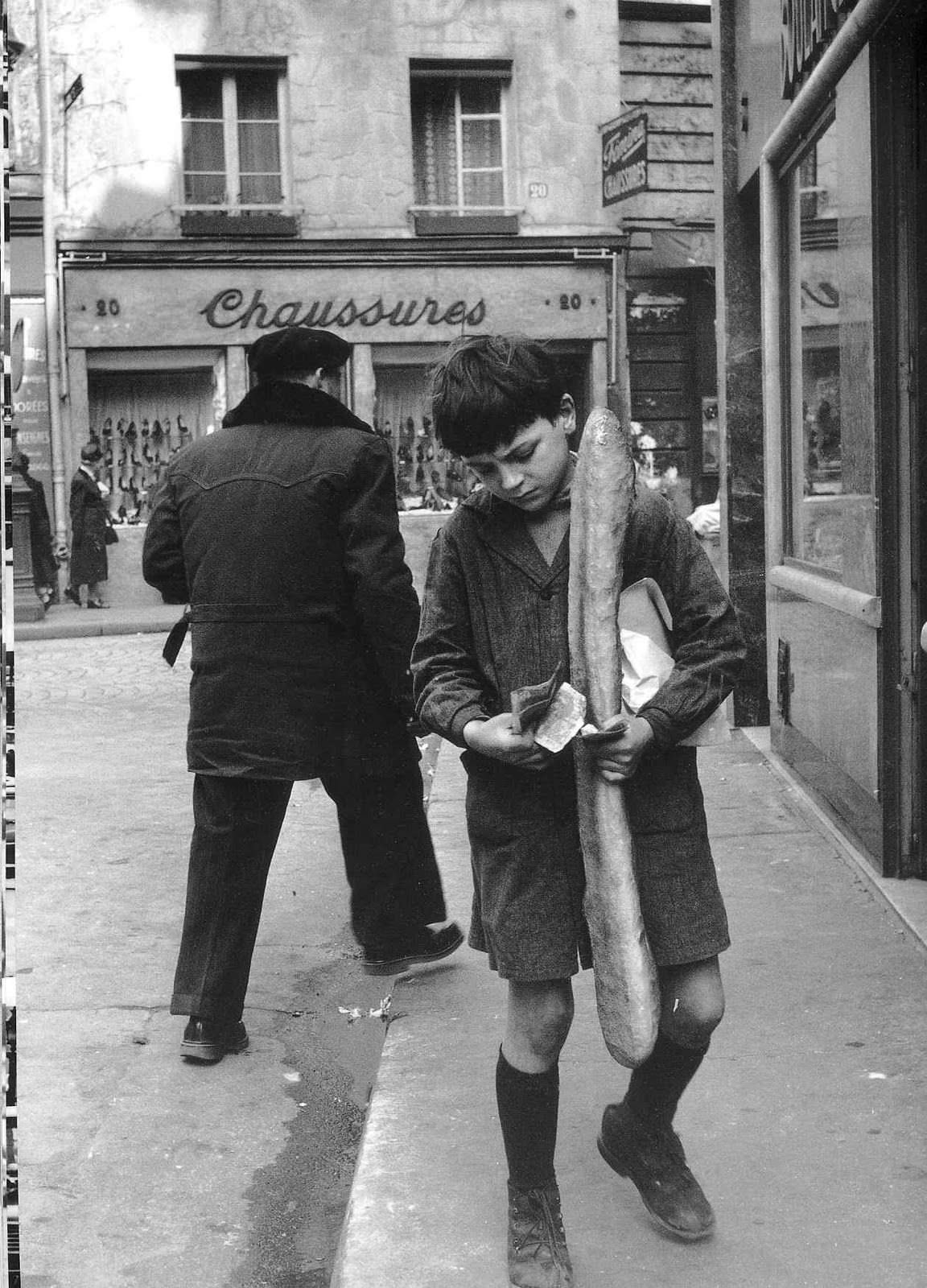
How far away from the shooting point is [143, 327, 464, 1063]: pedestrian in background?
4164 millimetres

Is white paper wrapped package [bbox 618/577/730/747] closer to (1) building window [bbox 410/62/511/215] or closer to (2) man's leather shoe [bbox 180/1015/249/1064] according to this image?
(2) man's leather shoe [bbox 180/1015/249/1064]

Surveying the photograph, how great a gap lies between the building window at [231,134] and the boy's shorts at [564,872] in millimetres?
19120

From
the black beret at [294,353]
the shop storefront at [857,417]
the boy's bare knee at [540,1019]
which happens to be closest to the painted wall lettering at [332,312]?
the shop storefront at [857,417]

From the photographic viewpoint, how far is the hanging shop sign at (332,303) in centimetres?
2012

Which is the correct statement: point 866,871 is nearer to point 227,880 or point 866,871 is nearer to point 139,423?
point 227,880

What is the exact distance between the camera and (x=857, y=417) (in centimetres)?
548

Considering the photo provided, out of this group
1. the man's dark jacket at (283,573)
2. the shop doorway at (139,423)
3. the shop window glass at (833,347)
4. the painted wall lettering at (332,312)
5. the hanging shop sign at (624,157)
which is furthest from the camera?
the painted wall lettering at (332,312)

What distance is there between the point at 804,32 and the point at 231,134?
16.1m

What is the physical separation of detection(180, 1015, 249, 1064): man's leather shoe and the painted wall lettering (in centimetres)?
1680

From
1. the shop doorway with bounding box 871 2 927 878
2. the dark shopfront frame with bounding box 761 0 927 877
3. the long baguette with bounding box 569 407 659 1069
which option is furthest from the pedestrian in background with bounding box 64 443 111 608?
the long baguette with bounding box 569 407 659 1069

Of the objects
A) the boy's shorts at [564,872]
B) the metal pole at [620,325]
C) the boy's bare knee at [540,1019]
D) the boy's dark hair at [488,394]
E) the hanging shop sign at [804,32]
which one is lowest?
the boy's bare knee at [540,1019]

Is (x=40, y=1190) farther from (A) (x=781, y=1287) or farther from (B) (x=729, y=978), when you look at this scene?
(B) (x=729, y=978)

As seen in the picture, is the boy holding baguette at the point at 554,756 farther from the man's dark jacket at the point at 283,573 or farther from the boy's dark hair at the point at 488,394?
the man's dark jacket at the point at 283,573

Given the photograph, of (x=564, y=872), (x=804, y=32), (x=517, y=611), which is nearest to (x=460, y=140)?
(x=804, y=32)
